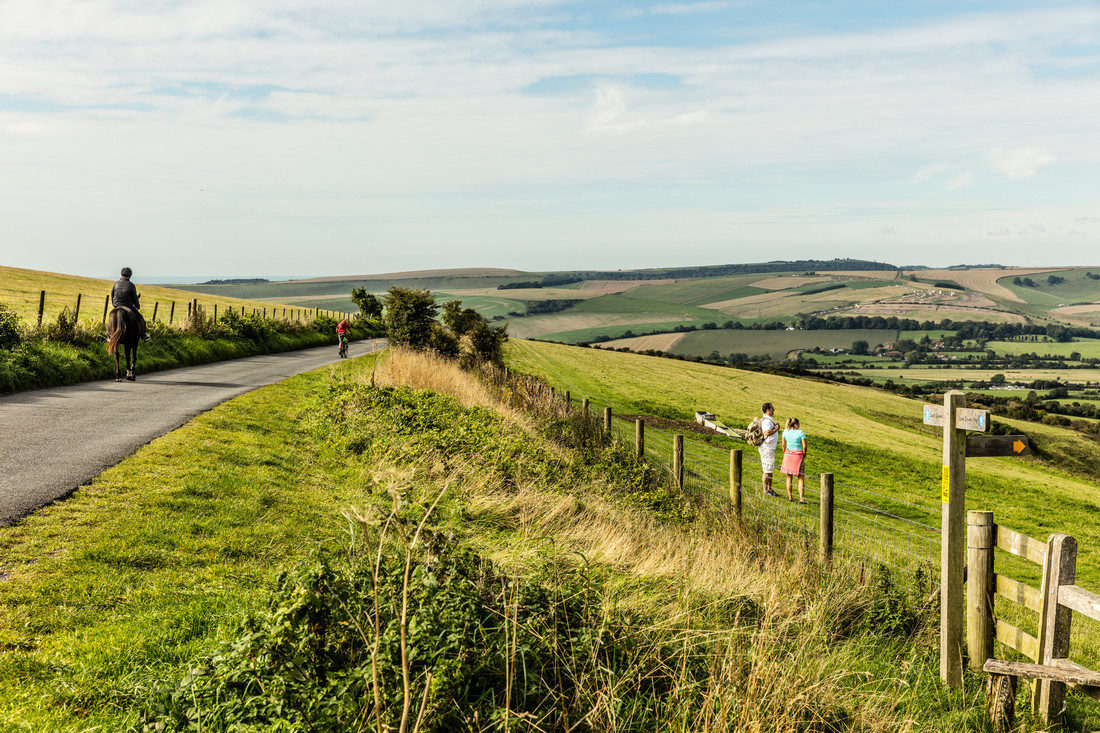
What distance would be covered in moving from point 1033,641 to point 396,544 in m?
5.63

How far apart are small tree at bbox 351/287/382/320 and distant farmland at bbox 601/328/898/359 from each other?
48905 mm

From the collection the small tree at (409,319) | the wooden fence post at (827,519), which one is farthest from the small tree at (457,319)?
the wooden fence post at (827,519)

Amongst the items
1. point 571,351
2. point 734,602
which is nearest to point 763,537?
point 734,602

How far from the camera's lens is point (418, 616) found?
14.6ft

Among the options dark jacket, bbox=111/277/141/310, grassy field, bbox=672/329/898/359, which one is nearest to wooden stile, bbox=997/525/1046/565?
dark jacket, bbox=111/277/141/310

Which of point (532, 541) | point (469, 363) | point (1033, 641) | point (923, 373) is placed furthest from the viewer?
point (923, 373)

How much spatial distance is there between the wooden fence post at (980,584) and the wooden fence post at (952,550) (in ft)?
0.33

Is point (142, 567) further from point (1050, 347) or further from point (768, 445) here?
point (1050, 347)

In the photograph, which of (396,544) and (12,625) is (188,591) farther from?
(396,544)

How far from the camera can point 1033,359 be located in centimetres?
11862

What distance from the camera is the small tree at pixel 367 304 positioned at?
68.9m

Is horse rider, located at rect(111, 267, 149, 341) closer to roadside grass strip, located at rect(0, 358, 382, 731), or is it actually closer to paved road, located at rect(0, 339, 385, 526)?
paved road, located at rect(0, 339, 385, 526)

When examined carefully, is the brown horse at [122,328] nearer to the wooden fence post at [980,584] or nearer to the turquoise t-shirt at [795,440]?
the turquoise t-shirt at [795,440]

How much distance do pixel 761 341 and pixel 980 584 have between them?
399 feet
